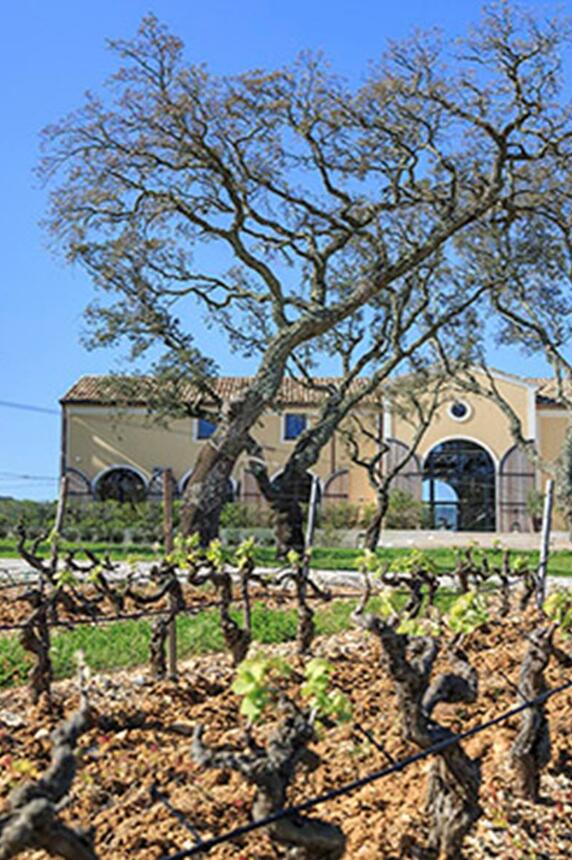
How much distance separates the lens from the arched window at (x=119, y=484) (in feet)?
109

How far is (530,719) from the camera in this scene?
4.02m

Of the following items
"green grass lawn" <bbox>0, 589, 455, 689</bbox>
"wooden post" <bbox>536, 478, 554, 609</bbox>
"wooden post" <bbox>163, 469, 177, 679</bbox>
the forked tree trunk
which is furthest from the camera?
the forked tree trunk

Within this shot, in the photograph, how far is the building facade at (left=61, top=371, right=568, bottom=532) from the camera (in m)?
32.8

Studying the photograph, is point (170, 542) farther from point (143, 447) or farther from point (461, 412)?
point (461, 412)

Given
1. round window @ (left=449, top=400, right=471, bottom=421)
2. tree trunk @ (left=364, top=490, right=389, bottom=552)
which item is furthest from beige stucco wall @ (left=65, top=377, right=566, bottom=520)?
tree trunk @ (left=364, top=490, right=389, bottom=552)

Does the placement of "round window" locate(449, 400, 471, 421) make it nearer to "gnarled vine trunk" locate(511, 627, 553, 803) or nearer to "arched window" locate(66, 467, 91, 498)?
"arched window" locate(66, 467, 91, 498)

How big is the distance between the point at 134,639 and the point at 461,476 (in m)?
26.9

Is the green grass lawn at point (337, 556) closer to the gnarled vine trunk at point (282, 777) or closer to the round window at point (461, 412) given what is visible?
the round window at point (461, 412)

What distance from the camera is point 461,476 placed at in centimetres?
3391

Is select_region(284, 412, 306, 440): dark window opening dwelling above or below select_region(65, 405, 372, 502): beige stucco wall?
above

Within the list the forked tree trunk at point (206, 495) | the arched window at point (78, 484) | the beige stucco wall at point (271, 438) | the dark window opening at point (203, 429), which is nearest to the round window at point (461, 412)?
the beige stucco wall at point (271, 438)

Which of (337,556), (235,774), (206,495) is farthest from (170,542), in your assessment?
(337,556)

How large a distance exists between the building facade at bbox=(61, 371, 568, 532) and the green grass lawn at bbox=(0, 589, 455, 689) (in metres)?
22.8

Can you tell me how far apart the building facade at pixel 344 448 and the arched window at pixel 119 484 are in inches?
1.4
